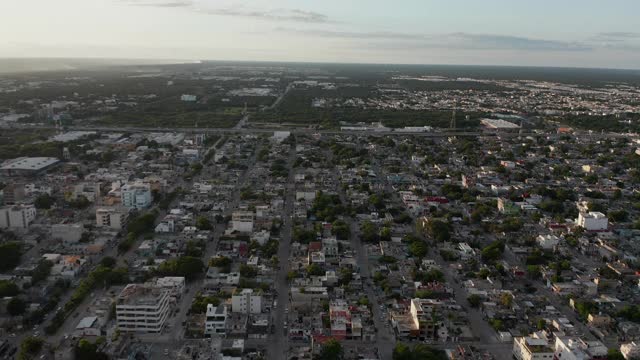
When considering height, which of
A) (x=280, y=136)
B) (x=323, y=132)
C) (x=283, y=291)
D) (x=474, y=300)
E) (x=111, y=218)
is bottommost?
(x=283, y=291)

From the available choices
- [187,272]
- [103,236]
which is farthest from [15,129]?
[187,272]

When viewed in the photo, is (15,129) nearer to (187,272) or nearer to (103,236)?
(103,236)

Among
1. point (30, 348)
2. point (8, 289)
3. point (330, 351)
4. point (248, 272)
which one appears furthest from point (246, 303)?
point (8, 289)

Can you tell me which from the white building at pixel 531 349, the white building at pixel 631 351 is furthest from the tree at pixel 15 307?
the white building at pixel 631 351

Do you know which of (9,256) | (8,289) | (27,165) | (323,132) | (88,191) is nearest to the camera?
(8,289)

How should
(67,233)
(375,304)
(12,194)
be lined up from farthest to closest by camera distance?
(12,194), (67,233), (375,304)

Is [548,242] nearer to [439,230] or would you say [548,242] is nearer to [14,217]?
[439,230]

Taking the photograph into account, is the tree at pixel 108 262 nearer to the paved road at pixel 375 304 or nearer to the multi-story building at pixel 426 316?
the paved road at pixel 375 304

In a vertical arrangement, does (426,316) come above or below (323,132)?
below
